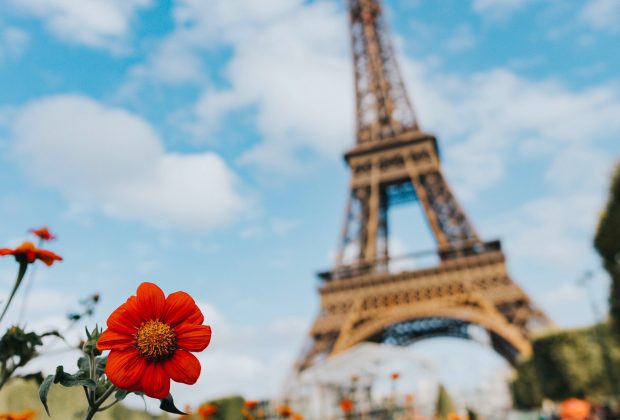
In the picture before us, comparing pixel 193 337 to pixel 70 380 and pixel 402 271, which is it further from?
pixel 402 271

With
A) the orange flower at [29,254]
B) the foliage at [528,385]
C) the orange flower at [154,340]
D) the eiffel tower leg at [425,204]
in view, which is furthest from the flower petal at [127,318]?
the eiffel tower leg at [425,204]

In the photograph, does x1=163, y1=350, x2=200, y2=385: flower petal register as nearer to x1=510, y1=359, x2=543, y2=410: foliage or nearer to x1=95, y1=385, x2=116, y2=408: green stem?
x1=95, y1=385, x2=116, y2=408: green stem

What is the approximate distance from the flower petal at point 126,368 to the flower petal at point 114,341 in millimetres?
11

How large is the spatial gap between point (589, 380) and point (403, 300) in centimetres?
1019

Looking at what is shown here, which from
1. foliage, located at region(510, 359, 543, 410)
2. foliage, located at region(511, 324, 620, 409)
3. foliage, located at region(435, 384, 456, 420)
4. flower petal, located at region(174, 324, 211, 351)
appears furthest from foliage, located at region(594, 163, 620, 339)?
flower petal, located at region(174, 324, 211, 351)

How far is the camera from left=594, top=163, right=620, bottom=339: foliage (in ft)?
47.8

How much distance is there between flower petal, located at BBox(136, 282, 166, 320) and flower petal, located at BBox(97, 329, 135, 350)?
52 millimetres

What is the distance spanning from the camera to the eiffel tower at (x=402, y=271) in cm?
2669

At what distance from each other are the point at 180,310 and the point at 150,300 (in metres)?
0.06

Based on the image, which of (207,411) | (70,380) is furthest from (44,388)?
(207,411)

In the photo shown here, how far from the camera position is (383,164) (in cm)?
3550

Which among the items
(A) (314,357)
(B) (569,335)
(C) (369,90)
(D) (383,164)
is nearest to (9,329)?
(B) (569,335)

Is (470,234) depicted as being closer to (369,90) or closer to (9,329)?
(369,90)

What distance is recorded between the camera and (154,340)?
1.01 m
